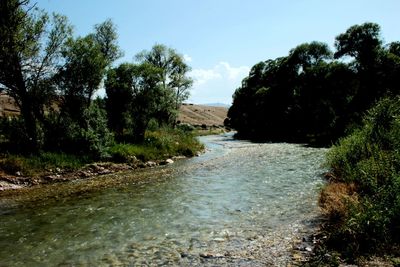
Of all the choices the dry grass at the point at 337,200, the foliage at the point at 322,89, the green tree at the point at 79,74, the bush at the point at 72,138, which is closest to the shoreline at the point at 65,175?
the bush at the point at 72,138

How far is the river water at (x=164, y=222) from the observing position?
429 inches

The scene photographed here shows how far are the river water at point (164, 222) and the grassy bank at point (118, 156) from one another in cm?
412

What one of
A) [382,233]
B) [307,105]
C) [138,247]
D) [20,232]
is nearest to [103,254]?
[138,247]

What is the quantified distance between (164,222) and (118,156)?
20.1 metres

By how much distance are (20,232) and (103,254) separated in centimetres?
469

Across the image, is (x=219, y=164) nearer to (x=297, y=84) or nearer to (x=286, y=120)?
(x=286, y=120)

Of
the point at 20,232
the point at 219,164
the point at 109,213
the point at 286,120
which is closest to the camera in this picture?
the point at 20,232

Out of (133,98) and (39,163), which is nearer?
(39,163)

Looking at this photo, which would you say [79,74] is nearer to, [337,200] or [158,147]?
[158,147]

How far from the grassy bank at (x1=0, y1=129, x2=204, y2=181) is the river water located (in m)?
4.12

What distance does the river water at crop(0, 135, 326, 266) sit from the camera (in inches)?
429

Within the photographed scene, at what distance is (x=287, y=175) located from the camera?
2547 centimetres

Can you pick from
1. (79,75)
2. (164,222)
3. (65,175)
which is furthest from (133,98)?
(164,222)

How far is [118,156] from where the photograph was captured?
A: 3394cm
